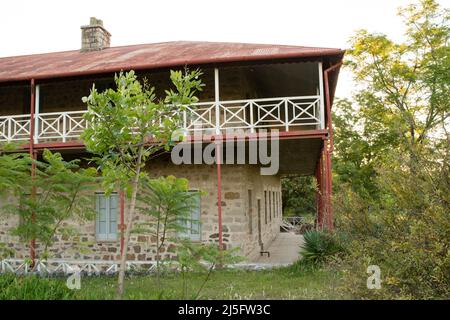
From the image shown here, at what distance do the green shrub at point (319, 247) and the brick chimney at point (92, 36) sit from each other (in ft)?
40.3

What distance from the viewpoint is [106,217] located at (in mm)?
12211

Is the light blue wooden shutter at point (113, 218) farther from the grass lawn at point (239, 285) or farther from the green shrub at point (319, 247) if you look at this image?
the green shrub at point (319, 247)

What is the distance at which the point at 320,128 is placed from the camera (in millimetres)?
10391

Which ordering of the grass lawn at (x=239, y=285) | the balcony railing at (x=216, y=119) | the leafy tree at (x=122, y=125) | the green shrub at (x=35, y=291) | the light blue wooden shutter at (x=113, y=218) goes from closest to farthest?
the green shrub at (x=35, y=291)
the leafy tree at (x=122, y=125)
the grass lawn at (x=239, y=285)
the balcony railing at (x=216, y=119)
the light blue wooden shutter at (x=113, y=218)

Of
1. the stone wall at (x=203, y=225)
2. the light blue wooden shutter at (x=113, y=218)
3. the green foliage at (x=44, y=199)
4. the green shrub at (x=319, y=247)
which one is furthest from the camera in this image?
the light blue wooden shutter at (x=113, y=218)

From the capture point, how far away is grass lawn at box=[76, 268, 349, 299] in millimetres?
6854

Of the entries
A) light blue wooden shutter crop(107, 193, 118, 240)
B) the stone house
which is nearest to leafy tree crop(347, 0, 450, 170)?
the stone house

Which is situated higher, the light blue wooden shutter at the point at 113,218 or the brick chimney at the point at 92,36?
the brick chimney at the point at 92,36

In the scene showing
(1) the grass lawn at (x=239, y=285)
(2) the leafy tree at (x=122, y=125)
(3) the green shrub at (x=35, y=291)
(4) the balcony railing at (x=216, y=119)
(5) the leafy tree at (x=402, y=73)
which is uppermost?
(5) the leafy tree at (x=402, y=73)

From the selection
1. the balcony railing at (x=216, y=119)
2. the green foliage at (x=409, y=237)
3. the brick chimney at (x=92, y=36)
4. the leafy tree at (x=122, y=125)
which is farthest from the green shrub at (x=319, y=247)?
the brick chimney at (x=92, y=36)

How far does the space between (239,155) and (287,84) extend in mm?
3594

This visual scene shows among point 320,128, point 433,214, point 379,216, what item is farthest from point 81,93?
point 433,214

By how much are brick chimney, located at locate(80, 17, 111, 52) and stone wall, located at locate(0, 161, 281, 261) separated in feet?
25.6

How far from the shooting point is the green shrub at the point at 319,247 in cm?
914
